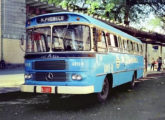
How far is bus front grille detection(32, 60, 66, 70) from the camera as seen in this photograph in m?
7.30

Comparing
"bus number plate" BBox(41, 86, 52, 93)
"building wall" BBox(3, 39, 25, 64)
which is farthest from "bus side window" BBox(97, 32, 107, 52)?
"building wall" BBox(3, 39, 25, 64)

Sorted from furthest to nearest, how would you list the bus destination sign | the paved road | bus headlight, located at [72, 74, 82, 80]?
the bus destination sign → bus headlight, located at [72, 74, 82, 80] → the paved road

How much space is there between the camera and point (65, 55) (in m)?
7.28

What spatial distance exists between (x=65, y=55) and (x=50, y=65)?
53 cm

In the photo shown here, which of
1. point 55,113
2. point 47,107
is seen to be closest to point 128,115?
point 55,113

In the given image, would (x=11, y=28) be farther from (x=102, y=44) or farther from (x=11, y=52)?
(x=102, y=44)

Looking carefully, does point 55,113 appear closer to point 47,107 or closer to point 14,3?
point 47,107

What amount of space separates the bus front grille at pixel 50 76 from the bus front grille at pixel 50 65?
14 cm

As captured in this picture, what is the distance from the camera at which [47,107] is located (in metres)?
7.84

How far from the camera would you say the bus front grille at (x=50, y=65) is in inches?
288

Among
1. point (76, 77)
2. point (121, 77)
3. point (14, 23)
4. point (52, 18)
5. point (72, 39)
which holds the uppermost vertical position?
point (14, 23)

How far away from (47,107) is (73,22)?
2.63 metres

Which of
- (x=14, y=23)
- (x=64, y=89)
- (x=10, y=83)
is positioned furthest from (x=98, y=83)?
(x=14, y=23)

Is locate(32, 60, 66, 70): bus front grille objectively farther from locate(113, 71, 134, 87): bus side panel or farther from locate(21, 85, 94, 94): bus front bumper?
locate(113, 71, 134, 87): bus side panel
